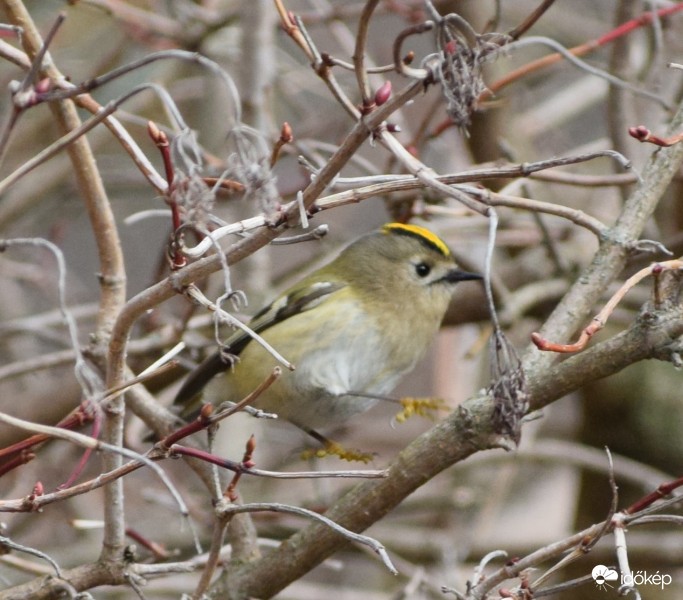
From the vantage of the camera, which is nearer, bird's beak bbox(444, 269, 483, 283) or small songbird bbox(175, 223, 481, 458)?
small songbird bbox(175, 223, 481, 458)

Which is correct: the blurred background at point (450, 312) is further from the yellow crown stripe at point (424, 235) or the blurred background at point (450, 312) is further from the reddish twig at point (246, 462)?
the reddish twig at point (246, 462)

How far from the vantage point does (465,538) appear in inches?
128

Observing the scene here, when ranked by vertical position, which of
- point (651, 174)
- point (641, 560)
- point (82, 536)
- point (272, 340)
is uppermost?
point (651, 174)

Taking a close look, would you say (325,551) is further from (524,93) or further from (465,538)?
(524,93)

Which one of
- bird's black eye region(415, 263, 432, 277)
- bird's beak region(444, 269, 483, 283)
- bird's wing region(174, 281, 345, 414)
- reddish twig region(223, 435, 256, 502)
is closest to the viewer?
reddish twig region(223, 435, 256, 502)

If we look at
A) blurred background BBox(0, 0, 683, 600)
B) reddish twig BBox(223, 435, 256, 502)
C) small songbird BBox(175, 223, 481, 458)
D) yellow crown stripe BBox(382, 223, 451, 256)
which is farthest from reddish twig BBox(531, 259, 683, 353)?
yellow crown stripe BBox(382, 223, 451, 256)

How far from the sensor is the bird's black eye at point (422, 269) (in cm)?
287

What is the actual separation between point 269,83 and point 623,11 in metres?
1.04

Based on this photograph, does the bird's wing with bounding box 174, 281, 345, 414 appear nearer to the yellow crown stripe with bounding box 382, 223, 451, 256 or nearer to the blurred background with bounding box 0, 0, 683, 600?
the blurred background with bounding box 0, 0, 683, 600

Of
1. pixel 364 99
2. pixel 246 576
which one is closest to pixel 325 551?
pixel 246 576

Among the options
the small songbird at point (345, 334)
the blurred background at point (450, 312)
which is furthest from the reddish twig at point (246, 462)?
the small songbird at point (345, 334)

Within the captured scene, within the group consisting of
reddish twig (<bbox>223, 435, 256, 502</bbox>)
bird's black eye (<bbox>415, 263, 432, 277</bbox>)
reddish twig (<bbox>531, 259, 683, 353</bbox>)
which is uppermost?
bird's black eye (<bbox>415, 263, 432, 277</bbox>)

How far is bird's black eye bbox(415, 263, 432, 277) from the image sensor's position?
9.43 feet

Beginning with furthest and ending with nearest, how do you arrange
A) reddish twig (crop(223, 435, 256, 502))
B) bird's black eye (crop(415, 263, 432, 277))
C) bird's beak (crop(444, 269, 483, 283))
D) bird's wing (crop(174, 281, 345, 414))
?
bird's black eye (crop(415, 263, 432, 277))
bird's beak (crop(444, 269, 483, 283))
bird's wing (crop(174, 281, 345, 414))
reddish twig (crop(223, 435, 256, 502))
